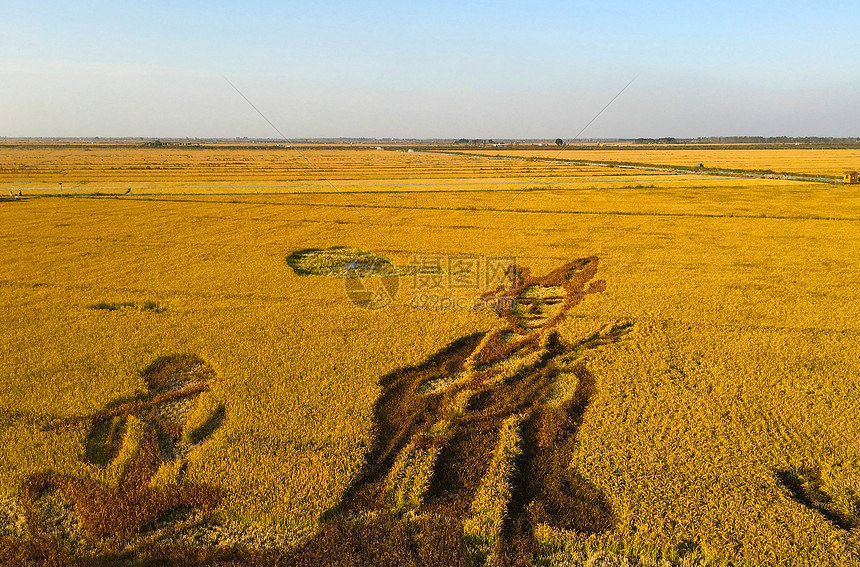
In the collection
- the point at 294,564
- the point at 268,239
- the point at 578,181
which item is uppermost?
the point at 578,181

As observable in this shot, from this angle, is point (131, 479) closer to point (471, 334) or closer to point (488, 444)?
point (488, 444)

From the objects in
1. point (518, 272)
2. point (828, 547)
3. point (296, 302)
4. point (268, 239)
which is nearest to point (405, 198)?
point (268, 239)

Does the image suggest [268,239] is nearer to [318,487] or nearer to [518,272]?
[518,272]

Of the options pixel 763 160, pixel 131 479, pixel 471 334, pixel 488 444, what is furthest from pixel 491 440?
pixel 763 160

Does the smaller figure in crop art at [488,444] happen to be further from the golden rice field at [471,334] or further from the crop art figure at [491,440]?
the golden rice field at [471,334]

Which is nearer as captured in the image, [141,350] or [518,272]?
[141,350]

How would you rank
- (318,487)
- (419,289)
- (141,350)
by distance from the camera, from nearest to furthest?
(318,487) → (141,350) → (419,289)

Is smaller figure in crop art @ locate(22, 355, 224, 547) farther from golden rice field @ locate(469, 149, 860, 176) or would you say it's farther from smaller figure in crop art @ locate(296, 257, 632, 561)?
golden rice field @ locate(469, 149, 860, 176)

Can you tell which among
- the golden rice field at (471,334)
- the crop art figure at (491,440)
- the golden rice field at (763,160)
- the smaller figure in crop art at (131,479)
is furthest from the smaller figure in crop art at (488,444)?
the golden rice field at (763,160)
